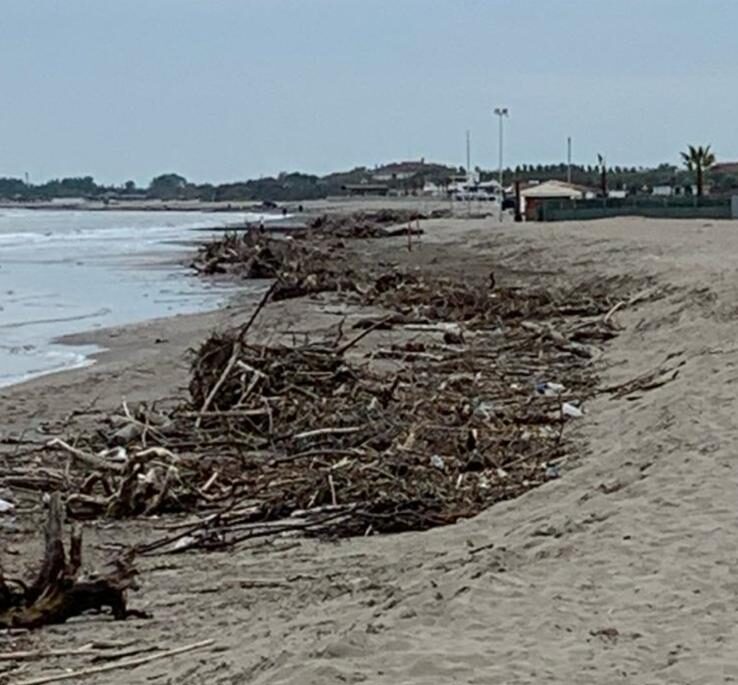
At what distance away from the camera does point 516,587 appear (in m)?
5.52

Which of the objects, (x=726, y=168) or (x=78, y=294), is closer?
(x=78, y=294)

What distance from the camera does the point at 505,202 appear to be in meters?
79.1

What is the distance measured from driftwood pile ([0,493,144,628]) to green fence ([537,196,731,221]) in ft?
147

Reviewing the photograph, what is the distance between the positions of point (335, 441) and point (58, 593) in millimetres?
4159

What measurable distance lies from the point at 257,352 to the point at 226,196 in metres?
174

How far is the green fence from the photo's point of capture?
163ft

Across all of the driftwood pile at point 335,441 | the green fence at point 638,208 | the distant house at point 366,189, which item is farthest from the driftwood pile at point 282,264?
the distant house at point 366,189

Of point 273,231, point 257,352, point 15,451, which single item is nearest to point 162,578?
point 15,451

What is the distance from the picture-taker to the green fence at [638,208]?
163ft

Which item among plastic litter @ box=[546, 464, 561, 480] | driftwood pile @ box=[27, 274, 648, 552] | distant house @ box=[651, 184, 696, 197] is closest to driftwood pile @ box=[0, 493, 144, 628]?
driftwood pile @ box=[27, 274, 648, 552]

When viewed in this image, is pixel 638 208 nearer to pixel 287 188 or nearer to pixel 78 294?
pixel 78 294

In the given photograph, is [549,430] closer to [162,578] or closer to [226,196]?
[162,578]

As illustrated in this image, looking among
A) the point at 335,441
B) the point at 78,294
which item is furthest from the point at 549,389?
the point at 78,294

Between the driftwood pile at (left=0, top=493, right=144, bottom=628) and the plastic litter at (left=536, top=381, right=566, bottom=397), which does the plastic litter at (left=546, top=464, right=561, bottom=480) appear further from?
the driftwood pile at (left=0, top=493, right=144, bottom=628)
